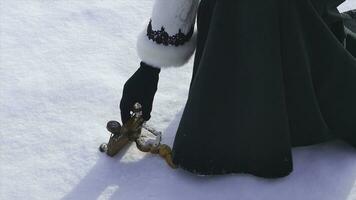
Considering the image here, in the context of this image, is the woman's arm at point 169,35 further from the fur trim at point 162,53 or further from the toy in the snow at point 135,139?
the toy in the snow at point 135,139

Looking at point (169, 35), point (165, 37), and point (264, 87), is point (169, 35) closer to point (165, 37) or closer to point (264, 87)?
point (165, 37)

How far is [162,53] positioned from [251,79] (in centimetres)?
19

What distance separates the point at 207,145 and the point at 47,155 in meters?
0.39

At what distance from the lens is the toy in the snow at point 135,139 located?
1.35 metres

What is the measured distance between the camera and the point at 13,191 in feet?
4.21

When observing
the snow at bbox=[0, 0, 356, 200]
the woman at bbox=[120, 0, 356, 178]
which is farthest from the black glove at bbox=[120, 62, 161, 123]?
the snow at bbox=[0, 0, 356, 200]

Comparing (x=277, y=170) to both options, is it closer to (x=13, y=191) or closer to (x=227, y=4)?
(x=227, y=4)

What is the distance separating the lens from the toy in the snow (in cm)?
135

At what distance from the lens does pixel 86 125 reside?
1480mm

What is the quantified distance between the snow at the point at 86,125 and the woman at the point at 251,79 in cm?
5

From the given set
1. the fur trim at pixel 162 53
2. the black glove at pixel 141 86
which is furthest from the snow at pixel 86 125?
the fur trim at pixel 162 53

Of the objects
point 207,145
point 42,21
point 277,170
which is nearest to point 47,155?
point 207,145

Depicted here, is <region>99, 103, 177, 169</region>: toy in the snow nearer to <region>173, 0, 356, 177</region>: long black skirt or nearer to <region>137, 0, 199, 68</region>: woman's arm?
<region>173, 0, 356, 177</region>: long black skirt

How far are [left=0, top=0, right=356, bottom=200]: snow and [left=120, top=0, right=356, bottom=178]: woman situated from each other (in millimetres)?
52
